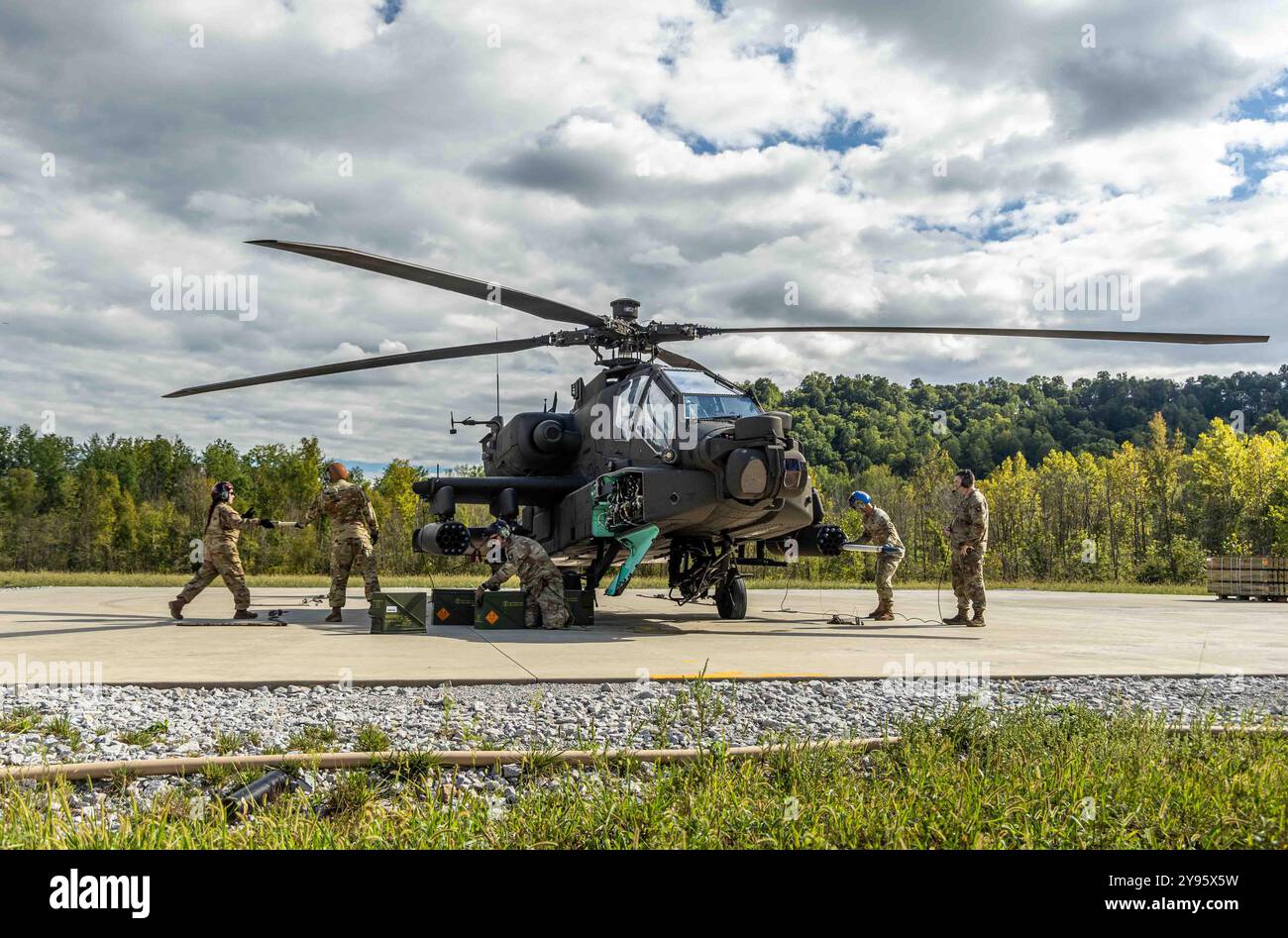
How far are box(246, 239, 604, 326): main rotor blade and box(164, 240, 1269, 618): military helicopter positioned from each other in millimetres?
18

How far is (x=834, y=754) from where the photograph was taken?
420 cm

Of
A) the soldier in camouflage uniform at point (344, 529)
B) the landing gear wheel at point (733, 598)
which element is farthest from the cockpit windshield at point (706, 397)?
the soldier in camouflage uniform at point (344, 529)

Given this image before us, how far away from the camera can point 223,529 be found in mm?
11516

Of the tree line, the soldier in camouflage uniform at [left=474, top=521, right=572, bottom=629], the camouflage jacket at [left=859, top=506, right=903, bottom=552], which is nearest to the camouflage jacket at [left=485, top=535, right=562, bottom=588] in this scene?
the soldier in camouflage uniform at [left=474, top=521, right=572, bottom=629]

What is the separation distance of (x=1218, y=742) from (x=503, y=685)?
4.39 meters

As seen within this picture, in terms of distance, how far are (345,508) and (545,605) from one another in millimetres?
3163

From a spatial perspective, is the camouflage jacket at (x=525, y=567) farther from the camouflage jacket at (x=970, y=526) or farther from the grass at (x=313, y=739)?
the grass at (x=313, y=739)

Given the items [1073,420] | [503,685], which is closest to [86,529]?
[503,685]

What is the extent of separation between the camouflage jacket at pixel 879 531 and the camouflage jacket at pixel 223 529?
338 inches

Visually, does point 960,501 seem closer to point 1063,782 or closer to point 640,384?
point 640,384

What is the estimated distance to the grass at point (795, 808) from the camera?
308 cm

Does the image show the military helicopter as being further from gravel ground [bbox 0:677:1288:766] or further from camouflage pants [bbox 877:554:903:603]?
gravel ground [bbox 0:677:1288:766]

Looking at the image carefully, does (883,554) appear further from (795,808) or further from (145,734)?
(145,734)
